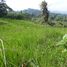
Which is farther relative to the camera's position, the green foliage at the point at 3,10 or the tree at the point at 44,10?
the green foliage at the point at 3,10

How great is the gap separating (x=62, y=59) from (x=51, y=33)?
11.8 ft

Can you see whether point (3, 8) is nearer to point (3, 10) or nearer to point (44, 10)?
point (3, 10)

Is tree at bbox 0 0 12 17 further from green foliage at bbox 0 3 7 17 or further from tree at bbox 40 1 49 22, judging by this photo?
tree at bbox 40 1 49 22

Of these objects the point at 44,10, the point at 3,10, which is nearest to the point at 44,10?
the point at 44,10

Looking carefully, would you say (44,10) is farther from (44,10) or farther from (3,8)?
(3,8)

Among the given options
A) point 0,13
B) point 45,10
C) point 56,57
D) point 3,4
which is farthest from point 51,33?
point 3,4

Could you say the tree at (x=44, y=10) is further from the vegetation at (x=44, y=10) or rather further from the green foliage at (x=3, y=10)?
the green foliage at (x=3, y=10)

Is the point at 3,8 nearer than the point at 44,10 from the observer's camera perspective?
No

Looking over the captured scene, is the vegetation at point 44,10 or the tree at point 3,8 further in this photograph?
the tree at point 3,8

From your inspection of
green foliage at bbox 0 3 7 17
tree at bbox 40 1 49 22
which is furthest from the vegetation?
green foliage at bbox 0 3 7 17

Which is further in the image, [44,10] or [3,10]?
[3,10]

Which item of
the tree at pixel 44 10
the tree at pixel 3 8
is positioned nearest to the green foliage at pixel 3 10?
the tree at pixel 3 8

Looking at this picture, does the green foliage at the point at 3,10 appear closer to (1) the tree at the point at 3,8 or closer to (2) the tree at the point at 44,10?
(1) the tree at the point at 3,8

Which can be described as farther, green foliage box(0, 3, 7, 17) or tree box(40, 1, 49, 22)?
green foliage box(0, 3, 7, 17)
